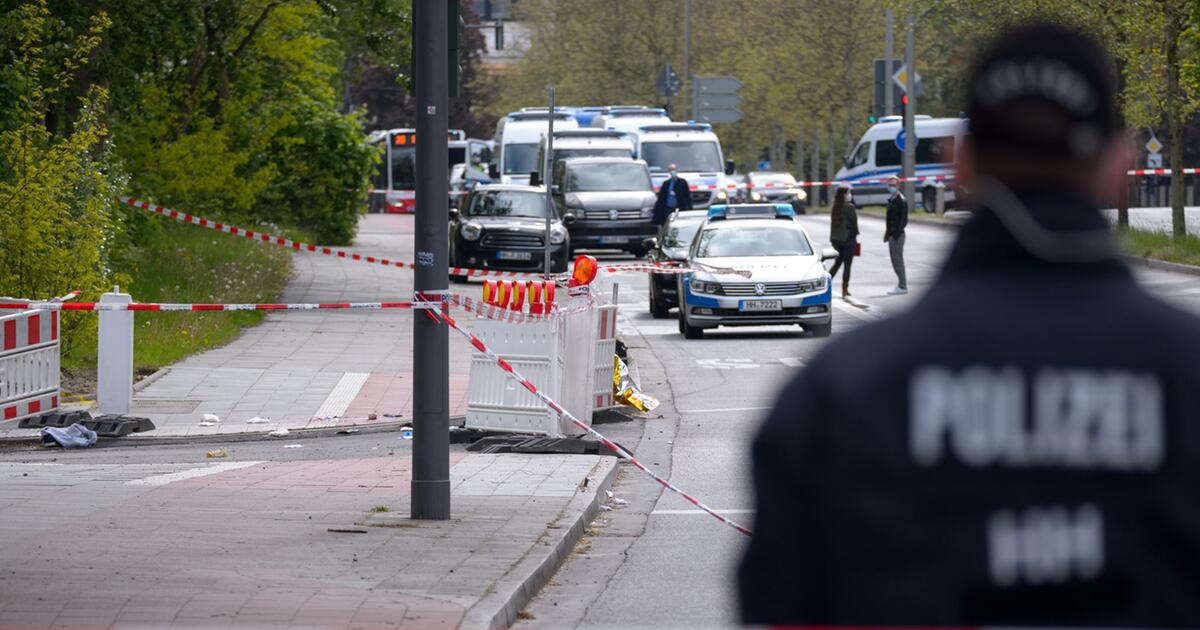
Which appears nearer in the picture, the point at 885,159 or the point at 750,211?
the point at 750,211

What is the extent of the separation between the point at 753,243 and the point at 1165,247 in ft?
34.8

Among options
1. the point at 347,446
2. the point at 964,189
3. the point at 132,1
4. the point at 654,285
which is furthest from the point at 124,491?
the point at 654,285

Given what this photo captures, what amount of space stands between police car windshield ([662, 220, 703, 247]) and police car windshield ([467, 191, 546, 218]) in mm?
6324

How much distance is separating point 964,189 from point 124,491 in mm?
8987

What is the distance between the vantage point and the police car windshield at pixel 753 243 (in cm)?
2405

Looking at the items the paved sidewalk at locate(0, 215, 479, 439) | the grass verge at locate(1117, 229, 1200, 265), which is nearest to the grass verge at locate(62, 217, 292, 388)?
the paved sidewalk at locate(0, 215, 479, 439)

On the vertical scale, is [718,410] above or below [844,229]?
below

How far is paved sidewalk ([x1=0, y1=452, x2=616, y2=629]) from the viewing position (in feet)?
23.2

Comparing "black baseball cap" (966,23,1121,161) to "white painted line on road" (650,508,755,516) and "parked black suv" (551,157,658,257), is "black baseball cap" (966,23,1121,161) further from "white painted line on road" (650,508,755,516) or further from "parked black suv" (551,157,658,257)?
"parked black suv" (551,157,658,257)

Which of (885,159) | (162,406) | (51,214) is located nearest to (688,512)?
(162,406)

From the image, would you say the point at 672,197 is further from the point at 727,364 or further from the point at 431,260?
the point at 431,260

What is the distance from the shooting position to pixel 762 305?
75.2 feet

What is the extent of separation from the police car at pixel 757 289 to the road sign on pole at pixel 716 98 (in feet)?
74.1

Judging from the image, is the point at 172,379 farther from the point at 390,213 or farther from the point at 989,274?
the point at 390,213
